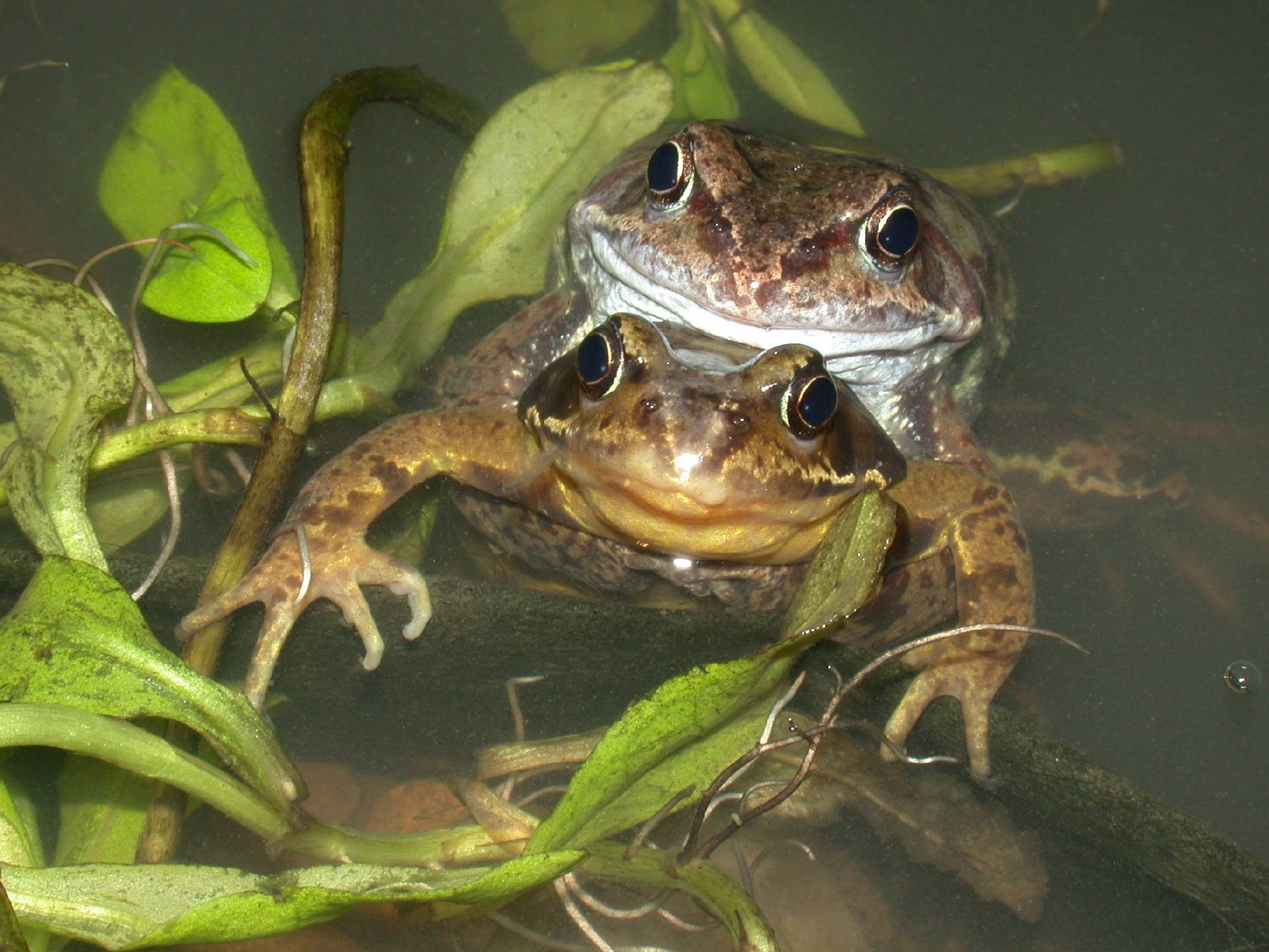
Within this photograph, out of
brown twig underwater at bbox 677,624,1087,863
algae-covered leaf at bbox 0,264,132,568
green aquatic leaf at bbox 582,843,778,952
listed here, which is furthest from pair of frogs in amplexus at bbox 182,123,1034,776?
green aquatic leaf at bbox 582,843,778,952

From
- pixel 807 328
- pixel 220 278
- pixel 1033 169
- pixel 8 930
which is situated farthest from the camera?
pixel 1033 169

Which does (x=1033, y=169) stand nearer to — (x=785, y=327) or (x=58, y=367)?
(x=785, y=327)

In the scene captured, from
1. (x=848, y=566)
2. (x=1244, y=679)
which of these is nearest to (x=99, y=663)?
(x=848, y=566)

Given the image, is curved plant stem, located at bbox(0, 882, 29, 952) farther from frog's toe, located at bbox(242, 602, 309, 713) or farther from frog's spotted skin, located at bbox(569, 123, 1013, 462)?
frog's spotted skin, located at bbox(569, 123, 1013, 462)

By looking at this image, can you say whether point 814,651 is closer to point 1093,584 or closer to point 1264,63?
point 1093,584

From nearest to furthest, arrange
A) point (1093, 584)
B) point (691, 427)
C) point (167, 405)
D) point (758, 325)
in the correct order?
point (691, 427) < point (758, 325) < point (167, 405) < point (1093, 584)

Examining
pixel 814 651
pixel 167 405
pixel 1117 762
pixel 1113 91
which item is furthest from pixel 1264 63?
pixel 167 405
